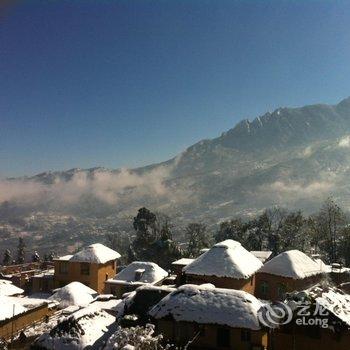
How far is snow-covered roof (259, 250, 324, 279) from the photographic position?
4028cm

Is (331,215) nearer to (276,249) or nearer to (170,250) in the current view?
(276,249)

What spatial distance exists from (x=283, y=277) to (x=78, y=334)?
69.8ft

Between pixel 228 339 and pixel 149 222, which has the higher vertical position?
pixel 149 222

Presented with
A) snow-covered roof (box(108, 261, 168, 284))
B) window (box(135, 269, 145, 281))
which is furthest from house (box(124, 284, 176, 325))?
window (box(135, 269, 145, 281))

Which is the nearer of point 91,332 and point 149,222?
point 91,332

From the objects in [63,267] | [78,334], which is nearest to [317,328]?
[78,334]

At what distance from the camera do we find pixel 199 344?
84.4 ft

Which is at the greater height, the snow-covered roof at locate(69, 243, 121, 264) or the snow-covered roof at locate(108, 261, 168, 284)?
the snow-covered roof at locate(69, 243, 121, 264)

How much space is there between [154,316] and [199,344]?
10.7ft

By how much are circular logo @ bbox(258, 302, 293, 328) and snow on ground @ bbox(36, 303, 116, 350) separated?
10562 mm

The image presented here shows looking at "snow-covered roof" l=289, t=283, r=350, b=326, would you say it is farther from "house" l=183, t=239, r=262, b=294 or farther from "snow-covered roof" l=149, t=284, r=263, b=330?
"house" l=183, t=239, r=262, b=294

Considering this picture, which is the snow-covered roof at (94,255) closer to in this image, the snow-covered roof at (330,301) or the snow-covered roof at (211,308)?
Answer: the snow-covered roof at (211,308)

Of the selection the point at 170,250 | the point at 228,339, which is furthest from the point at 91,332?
the point at 170,250

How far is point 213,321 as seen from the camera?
2520 cm
